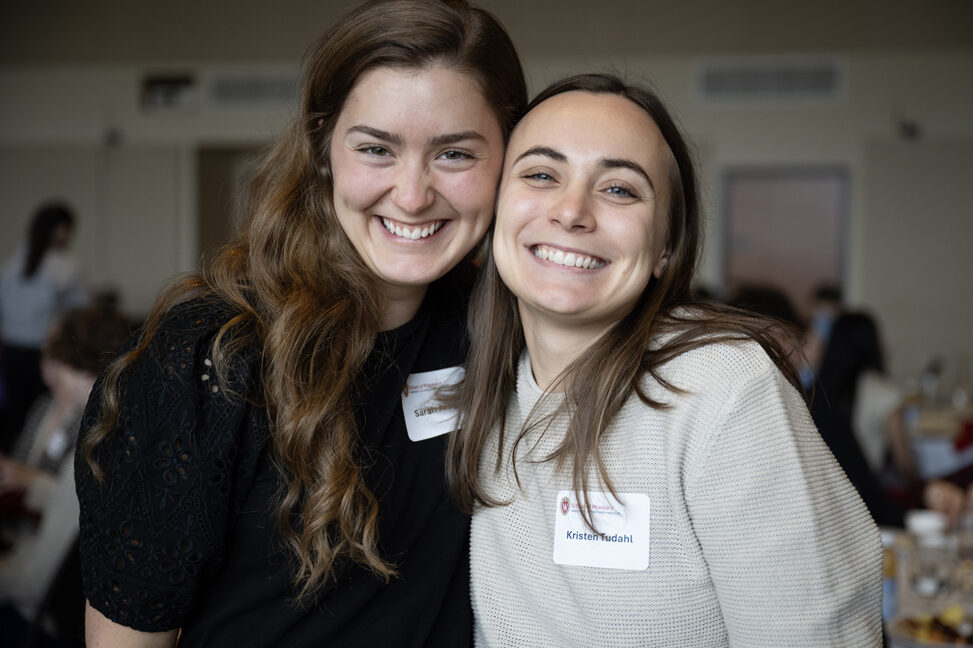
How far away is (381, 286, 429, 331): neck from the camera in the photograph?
5.13 ft

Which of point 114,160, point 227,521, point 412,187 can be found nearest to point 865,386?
point 412,187

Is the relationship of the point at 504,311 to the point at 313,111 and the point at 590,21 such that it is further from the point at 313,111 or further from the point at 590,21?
the point at 590,21

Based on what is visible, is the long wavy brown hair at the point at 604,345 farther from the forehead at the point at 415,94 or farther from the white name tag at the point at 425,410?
the forehead at the point at 415,94

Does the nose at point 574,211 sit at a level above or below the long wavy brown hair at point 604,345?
above

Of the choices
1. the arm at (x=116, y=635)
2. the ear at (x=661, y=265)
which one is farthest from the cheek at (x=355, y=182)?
the arm at (x=116, y=635)

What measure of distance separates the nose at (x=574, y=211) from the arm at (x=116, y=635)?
0.85m

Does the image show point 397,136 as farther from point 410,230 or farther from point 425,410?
point 425,410

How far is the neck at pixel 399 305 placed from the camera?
156 centimetres

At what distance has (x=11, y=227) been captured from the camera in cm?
828

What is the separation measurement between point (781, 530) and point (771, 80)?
6929 mm

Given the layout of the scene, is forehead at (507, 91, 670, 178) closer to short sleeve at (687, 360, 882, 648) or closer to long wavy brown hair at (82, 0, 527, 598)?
long wavy brown hair at (82, 0, 527, 598)

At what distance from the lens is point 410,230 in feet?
4.82

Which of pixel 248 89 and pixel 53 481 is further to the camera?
pixel 248 89

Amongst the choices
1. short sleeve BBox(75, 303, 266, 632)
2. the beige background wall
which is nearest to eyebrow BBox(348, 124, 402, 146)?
short sleeve BBox(75, 303, 266, 632)
